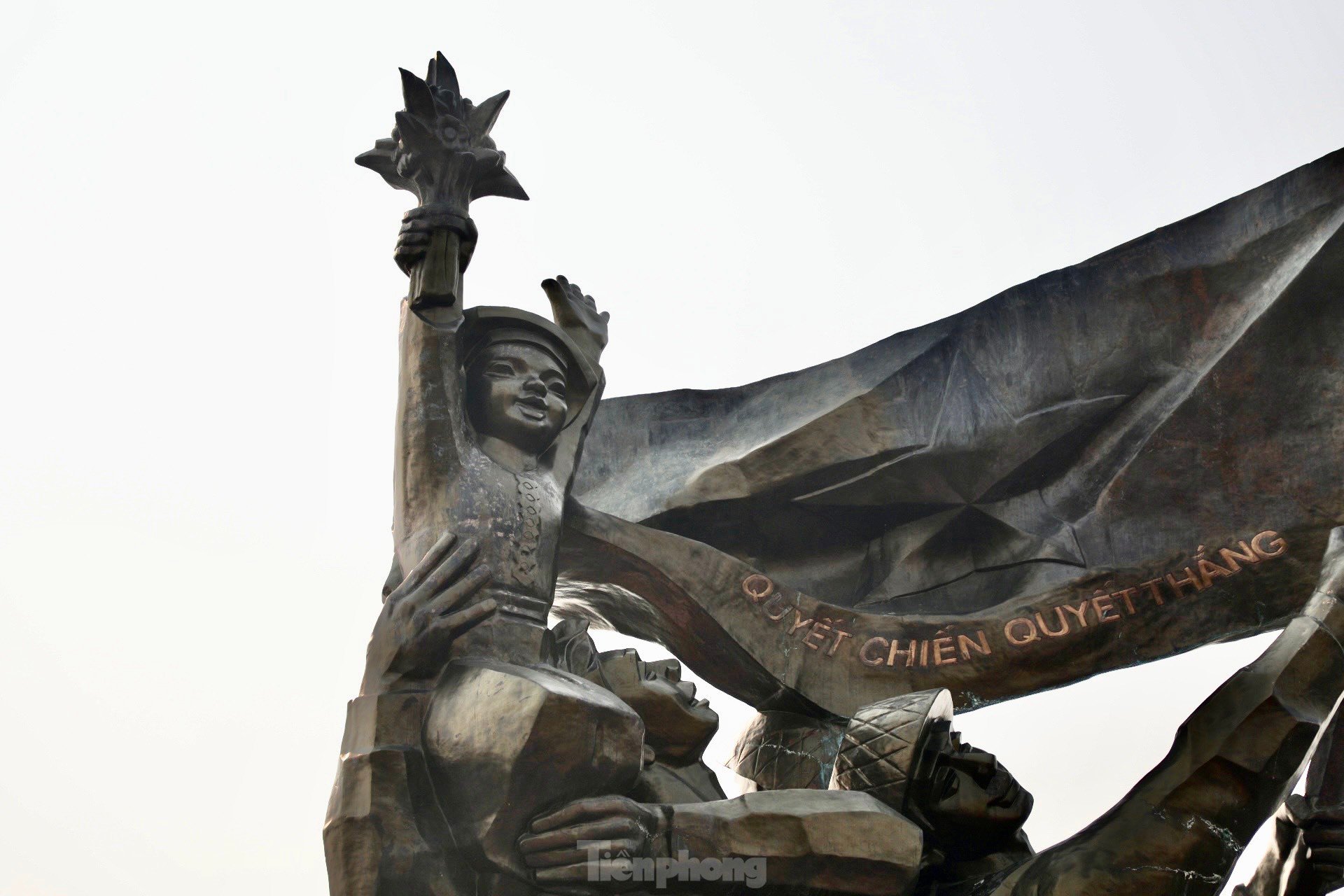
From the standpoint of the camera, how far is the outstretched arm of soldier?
553cm

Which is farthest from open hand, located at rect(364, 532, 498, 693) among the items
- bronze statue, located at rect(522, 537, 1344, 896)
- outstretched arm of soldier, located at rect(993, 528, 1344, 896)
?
outstretched arm of soldier, located at rect(993, 528, 1344, 896)

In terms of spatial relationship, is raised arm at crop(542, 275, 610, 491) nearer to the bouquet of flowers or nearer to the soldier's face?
the soldier's face

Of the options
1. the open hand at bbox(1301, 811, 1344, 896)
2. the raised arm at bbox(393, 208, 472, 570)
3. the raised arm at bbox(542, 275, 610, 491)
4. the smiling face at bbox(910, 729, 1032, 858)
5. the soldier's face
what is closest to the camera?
the smiling face at bbox(910, 729, 1032, 858)

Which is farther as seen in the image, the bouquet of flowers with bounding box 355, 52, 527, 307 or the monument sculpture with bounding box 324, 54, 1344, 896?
the bouquet of flowers with bounding box 355, 52, 527, 307

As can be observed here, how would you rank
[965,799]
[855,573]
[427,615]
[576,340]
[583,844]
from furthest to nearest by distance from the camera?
[855,573] → [576,340] → [965,799] → [427,615] → [583,844]

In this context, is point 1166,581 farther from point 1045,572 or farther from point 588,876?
point 588,876

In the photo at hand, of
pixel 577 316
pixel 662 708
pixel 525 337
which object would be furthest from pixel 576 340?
pixel 662 708

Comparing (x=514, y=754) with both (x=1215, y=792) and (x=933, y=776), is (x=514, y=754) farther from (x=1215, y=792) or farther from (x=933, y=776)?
(x=1215, y=792)

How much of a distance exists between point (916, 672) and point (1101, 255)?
7.75 ft

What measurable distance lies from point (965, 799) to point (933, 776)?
21 centimetres

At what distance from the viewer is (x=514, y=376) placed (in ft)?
20.9

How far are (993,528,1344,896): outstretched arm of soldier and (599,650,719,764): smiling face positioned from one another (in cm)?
123

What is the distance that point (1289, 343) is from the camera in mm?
7117

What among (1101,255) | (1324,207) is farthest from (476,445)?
(1324,207)
